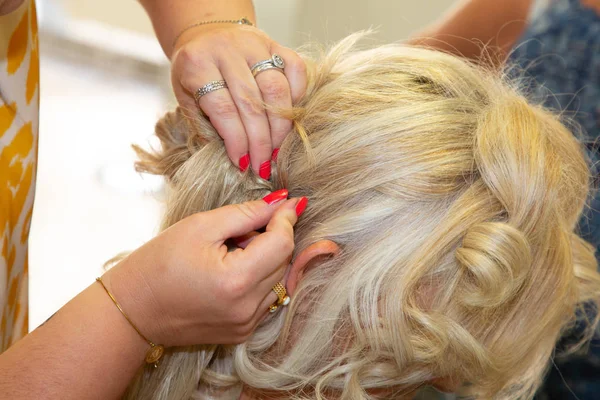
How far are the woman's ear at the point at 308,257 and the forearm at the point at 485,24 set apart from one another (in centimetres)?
85

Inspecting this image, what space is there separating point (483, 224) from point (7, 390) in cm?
69

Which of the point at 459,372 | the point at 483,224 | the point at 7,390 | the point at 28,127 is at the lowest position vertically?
the point at 459,372

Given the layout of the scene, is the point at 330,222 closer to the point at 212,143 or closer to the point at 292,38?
the point at 212,143

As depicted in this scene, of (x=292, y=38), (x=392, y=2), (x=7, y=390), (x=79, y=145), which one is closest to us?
(x=7, y=390)

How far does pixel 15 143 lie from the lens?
110 cm

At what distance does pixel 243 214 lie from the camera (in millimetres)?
902

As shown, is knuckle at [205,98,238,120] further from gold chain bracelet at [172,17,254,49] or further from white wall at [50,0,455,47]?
white wall at [50,0,455,47]

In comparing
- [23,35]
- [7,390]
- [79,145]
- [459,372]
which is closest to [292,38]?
[79,145]

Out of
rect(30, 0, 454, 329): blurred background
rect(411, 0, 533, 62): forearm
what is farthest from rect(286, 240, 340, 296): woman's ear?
rect(30, 0, 454, 329): blurred background

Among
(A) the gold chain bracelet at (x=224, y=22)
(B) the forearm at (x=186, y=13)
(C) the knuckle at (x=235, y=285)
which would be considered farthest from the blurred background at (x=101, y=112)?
(C) the knuckle at (x=235, y=285)

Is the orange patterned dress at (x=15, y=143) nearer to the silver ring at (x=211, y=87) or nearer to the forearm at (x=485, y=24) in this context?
the silver ring at (x=211, y=87)

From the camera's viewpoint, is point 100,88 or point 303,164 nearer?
point 303,164

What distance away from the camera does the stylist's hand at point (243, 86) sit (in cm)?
97

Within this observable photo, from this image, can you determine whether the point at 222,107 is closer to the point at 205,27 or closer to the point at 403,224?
the point at 205,27
